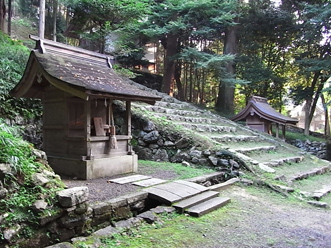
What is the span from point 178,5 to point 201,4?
1381 millimetres

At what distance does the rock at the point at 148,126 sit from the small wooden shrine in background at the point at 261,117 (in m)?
7.24

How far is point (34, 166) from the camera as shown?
3359 millimetres

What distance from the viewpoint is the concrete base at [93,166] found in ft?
18.5

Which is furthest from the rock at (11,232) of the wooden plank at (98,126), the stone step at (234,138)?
the stone step at (234,138)

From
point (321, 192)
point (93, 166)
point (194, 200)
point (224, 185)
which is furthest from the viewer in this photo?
point (321, 192)

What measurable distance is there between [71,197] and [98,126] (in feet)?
10.5

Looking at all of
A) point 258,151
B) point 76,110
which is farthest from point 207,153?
point 76,110

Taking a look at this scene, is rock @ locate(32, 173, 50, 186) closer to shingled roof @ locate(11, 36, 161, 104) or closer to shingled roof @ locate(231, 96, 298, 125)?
shingled roof @ locate(11, 36, 161, 104)

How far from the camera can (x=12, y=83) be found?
7766mm

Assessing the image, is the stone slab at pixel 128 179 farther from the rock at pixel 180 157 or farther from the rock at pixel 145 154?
the rock at pixel 145 154

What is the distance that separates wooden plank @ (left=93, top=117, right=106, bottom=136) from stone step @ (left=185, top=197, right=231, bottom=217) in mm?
2858

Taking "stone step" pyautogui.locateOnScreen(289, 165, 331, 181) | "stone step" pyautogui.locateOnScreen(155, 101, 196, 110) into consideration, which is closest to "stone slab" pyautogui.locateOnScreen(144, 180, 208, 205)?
"stone step" pyautogui.locateOnScreen(289, 165, 331, 181)

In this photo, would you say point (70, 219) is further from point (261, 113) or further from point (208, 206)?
point (261, 113)

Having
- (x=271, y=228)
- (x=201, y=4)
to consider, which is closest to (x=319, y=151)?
(x=201, y=4)
